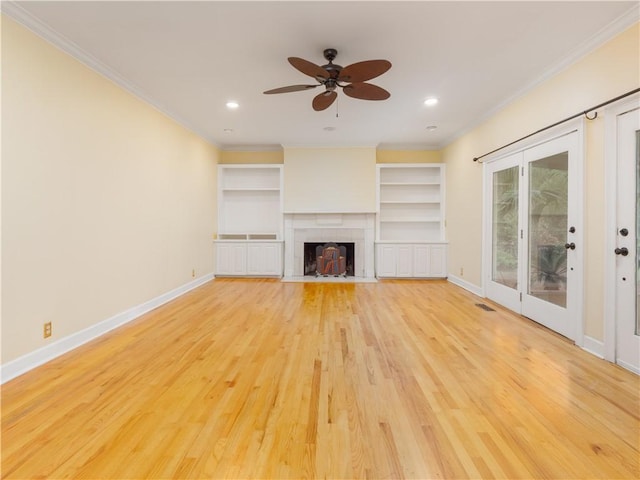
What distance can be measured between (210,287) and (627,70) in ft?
18.4

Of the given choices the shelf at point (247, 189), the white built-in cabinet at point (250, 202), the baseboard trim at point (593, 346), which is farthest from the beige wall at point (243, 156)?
the baseboard trim at point (593, 346)

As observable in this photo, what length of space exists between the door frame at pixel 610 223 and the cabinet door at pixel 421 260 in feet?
11.7

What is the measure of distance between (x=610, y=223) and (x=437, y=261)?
3.64 metres

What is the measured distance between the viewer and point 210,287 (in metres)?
5.35

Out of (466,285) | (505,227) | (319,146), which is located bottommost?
(466,285)

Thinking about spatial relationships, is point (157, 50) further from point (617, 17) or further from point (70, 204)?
point (617, 17)

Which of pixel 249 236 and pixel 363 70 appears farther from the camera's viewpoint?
pixel 249 236

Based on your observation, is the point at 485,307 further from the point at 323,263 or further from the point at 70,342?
the point at 70,342

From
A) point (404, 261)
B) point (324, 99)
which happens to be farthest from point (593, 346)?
point (404, 261)

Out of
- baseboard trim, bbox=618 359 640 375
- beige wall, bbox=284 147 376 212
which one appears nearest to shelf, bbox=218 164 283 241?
beige wall, bbox=284 147 376 212

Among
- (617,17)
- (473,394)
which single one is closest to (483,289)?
(473,394)

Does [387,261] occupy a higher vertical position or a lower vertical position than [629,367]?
higher

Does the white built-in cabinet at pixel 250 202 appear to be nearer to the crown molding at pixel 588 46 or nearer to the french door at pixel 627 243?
the crown molding at pixel 588 46

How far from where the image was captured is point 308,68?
250 cm
